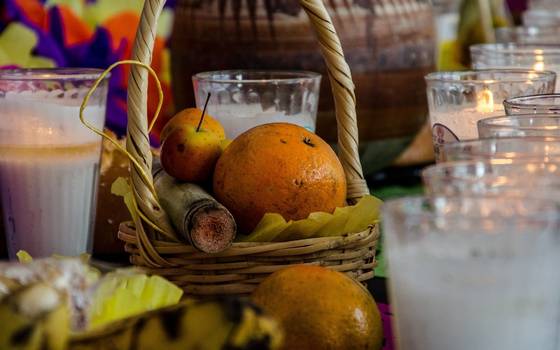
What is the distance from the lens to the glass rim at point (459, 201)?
516mm

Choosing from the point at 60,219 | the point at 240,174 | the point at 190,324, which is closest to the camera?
the point at 190,324

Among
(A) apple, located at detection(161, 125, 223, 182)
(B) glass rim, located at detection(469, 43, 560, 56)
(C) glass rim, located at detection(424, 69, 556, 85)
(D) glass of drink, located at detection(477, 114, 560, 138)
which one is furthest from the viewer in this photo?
(B) glass rim, located at detection(469, 43, 560, 56)

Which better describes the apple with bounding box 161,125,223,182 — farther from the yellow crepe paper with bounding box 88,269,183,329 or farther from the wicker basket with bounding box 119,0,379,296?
the yellow crepe paper with bounding box 88,269,183,329

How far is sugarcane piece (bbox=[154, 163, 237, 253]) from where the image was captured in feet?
2.44

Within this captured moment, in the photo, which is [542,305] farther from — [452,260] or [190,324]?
[190,324]

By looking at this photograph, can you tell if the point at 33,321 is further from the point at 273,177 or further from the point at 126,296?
the point at 273,177

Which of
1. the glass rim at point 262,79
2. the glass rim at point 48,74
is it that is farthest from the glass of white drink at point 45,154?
the glass rim at point 262,79

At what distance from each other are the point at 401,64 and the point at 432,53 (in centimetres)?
8

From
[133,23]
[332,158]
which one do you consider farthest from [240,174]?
[133,23]

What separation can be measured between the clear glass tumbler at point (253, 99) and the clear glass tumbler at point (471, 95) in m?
0.15

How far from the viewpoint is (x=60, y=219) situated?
1010 mm

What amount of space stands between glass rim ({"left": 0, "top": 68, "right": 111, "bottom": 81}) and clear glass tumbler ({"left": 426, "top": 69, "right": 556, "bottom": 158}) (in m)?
0.34

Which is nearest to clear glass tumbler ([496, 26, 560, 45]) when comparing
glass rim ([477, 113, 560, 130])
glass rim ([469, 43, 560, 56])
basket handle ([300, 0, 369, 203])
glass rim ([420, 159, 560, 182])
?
glass rim ([469, 43, 560, 56])

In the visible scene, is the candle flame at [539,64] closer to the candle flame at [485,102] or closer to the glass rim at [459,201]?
the candle flame at [485,102]
